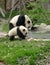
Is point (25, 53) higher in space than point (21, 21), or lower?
higher

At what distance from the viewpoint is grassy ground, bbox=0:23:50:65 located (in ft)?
25.8

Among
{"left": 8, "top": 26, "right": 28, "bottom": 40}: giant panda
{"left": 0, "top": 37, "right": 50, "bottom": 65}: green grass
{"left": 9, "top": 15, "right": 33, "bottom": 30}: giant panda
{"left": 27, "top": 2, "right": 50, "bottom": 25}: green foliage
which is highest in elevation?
{"left": 0, "top": 37, "right": 50, "bottom": 65}: green grass

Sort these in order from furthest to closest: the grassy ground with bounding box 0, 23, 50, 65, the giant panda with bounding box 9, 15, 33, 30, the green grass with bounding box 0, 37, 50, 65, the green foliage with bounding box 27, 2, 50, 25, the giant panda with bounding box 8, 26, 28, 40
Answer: the green foliage with bounding box 27, 2, 50, 25 → the giant panda with bounding box 9, 15, 33, 30 → the giant panda with bounding box 8, 26, 28, 40 → the green grass with bounding box 0, 37, 50, 65 → the grassy ground with bounding box 0, 23, 50, 65

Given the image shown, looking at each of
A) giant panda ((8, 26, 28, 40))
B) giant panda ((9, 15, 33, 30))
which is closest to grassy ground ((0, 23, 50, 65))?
giant panda ((8, 26, 28, 40))

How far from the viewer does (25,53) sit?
8.44 meters

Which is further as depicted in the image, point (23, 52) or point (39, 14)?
point (39, 14)

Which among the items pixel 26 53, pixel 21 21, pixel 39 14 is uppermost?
pixel 26 53

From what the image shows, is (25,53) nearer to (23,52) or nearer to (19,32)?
(23,52)

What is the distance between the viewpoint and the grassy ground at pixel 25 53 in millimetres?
7860

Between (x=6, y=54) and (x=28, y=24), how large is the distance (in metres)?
5.06

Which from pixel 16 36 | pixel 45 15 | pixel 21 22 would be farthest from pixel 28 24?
pixel 45 15

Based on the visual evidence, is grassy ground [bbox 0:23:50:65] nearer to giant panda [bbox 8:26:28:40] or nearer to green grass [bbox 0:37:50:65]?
green grass [bbox 0:37:50:65]

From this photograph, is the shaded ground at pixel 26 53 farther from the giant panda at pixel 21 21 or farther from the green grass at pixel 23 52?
the giant panda at pixel 21 21

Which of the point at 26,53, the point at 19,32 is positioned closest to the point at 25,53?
the point at 26,53
